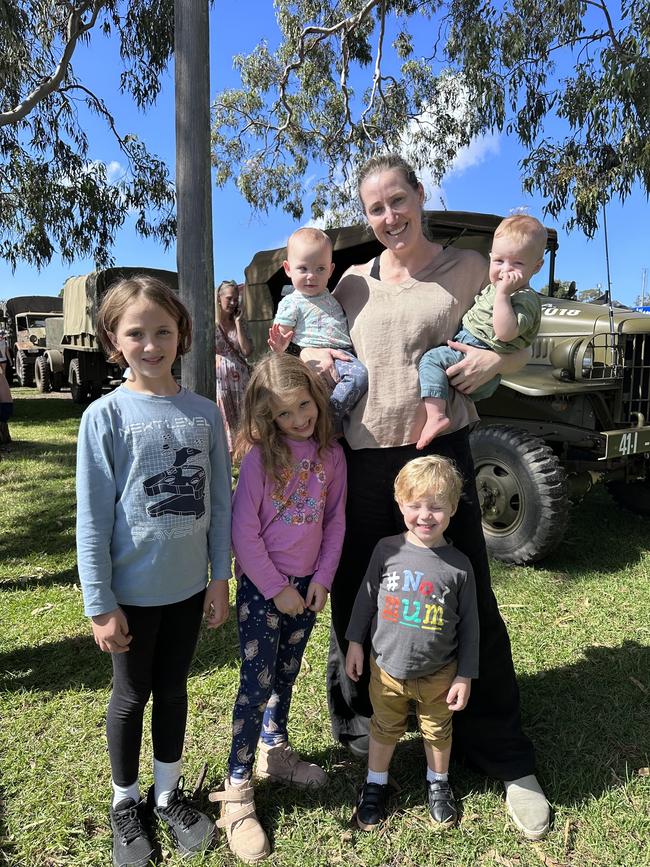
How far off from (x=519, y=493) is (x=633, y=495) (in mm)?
1801

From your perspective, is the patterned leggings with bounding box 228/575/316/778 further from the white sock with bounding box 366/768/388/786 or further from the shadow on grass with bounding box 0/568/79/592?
the shadow on grass with bounding box 0/568/79/592

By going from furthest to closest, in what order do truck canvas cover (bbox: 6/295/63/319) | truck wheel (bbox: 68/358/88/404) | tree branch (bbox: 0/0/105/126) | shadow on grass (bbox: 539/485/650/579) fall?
truck canvas cover (bbox: 6/295/63/319) < truck wheel (bbox: 68/358/88/404) < tree branch (bbox: 0/0/105/126) < shadow on grass (bbox: 539/485/650/579)

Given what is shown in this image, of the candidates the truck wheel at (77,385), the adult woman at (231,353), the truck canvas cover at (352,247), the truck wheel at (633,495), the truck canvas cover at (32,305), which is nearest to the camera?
the truck canvas cover at (352,247)

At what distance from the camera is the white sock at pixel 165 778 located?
212 centimetres

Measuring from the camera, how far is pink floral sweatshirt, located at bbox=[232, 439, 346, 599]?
2.05 metres

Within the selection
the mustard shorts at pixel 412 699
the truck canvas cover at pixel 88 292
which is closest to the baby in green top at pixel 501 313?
the mustard shorts at pixel 412 699

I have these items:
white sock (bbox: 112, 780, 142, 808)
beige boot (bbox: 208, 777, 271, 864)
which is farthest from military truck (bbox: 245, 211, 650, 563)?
white sock (bbox: 112, 780, 142, 808)

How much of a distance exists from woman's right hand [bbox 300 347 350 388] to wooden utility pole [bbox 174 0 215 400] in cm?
115

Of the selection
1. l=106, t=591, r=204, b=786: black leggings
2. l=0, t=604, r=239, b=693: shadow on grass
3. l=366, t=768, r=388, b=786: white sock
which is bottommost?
l=0, t=604, r=239, b=693: shadow on grass

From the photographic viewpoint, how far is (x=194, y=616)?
2.05 meters

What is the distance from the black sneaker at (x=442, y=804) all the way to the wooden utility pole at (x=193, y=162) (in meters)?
1.99

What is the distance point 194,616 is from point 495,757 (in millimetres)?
1188

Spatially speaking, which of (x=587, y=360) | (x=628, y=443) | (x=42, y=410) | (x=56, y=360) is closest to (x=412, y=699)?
(x=628, y=443)

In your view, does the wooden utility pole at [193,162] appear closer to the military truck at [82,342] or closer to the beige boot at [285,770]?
the beige boot at [285,770]
